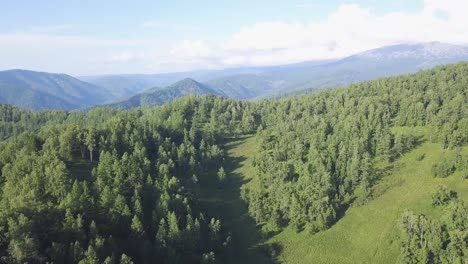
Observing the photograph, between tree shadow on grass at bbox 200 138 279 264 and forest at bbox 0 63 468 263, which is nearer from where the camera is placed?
forest at bbox 0 63 468 263

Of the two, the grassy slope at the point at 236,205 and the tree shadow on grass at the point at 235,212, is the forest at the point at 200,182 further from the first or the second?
the grassy slope at the point at 236,205

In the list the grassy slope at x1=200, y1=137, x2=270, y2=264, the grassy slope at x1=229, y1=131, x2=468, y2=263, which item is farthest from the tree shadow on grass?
the grassy slope at x1=229, y1=131, x2=468, y2=263

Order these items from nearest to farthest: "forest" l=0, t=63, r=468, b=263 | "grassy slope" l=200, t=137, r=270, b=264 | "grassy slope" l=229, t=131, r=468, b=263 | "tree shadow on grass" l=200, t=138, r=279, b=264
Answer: "forest" l=0, t=63, r=468, b=263 < "grassy slope" l=229, t=131, r=468, b=263 < "tree shadow on grass" l=200, t=138, r=279, b=264 < "grassy slope" l=200, t=137, r=270, b=264

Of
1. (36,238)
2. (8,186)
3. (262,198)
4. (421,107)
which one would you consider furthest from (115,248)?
(421,107)

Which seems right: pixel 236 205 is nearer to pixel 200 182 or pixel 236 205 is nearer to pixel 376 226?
pixel 200 182

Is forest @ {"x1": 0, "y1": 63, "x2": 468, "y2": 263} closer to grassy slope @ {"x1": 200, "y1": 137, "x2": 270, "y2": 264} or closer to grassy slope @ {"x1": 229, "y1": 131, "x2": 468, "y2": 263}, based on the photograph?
grassy slope @ {"x1": 200, "y1": 137, "x2": 270, "y2": 264}

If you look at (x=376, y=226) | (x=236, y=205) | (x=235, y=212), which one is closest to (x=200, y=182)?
(x=236, y=205)
